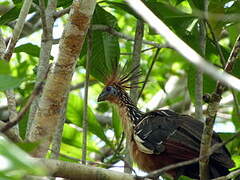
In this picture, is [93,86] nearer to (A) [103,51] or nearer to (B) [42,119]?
(A) [103,51]

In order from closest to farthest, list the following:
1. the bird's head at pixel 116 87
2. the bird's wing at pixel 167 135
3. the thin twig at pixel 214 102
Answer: the thin twig at pixel 214 102 < the bird's wing at pixel 167 135 < the bird's head at pixel 116 87

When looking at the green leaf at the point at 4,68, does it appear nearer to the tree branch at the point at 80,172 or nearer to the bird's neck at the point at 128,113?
the tree branch at the point at 80,172

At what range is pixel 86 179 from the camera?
3.17 meters

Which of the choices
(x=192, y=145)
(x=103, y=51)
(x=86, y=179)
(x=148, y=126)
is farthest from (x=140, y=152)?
(x=86, y=179)

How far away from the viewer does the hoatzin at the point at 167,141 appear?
4.39 metres

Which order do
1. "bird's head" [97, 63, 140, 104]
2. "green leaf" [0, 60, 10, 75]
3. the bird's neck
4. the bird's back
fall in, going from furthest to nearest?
"bird's head" [97, 63, 140, 104], the bird's neck, the bird's back, "green leaf" [0, 60, 10, 75]

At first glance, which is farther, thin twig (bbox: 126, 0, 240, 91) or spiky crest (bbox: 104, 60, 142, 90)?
spiky crest (bbox: 104, 60, 142, 90)

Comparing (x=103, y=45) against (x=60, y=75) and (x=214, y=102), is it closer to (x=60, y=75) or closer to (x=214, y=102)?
(x=60, y=75)

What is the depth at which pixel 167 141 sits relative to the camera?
15.4 feet

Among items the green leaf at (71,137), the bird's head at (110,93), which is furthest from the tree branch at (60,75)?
the bird's head at (110,93)

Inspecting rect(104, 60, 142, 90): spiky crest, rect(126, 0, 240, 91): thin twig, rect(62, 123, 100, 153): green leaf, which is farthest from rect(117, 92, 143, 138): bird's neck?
rect(126, 0, 240, 91): thin twig

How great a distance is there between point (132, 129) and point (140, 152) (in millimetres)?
364

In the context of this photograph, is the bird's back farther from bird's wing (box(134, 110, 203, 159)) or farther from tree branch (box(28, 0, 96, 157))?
tree branch (box(28, 0, 96, 157))

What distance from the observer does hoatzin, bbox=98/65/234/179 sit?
4.39 meters
